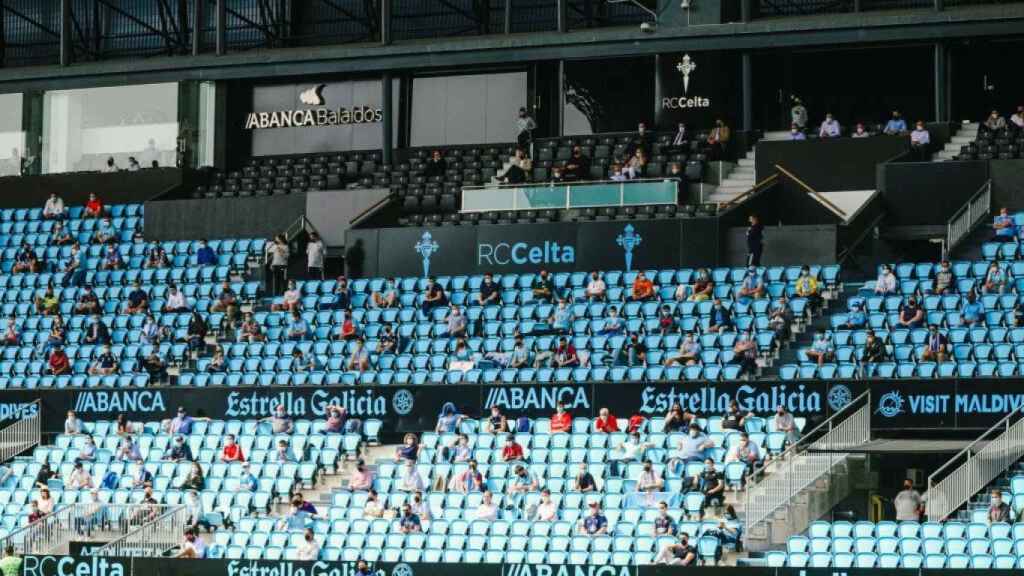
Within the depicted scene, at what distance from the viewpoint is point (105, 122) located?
49.2m

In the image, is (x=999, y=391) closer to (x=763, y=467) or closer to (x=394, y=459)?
(x=763, y=467)

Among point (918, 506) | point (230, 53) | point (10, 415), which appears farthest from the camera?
point (230, 53)

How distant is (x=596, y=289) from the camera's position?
3647cm

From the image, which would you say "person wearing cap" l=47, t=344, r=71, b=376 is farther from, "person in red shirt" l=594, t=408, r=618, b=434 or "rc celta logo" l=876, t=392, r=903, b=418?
"rc celta logo" l=876, t=392, r=903, b=418

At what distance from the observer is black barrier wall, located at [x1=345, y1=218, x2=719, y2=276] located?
38312 millimetres

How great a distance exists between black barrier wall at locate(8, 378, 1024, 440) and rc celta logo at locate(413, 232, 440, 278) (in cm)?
588

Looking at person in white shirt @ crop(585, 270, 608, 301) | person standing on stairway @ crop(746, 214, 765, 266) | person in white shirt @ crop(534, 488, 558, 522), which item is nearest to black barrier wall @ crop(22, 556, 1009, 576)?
person in white shirt @ crop(534, 488, 558, 522)

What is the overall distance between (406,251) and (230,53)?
9.13 m

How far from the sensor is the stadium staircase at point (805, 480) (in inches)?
1115

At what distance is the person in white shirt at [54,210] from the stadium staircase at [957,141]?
20.1 metres

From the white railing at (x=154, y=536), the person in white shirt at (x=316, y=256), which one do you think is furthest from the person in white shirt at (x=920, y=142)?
the white railing at (x=154, y=536)

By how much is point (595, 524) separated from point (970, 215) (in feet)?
43.2

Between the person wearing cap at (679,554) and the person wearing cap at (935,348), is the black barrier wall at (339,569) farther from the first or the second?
the person wearing cap at (935,348)

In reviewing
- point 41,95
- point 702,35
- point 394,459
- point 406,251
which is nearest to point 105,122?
point 41,95
